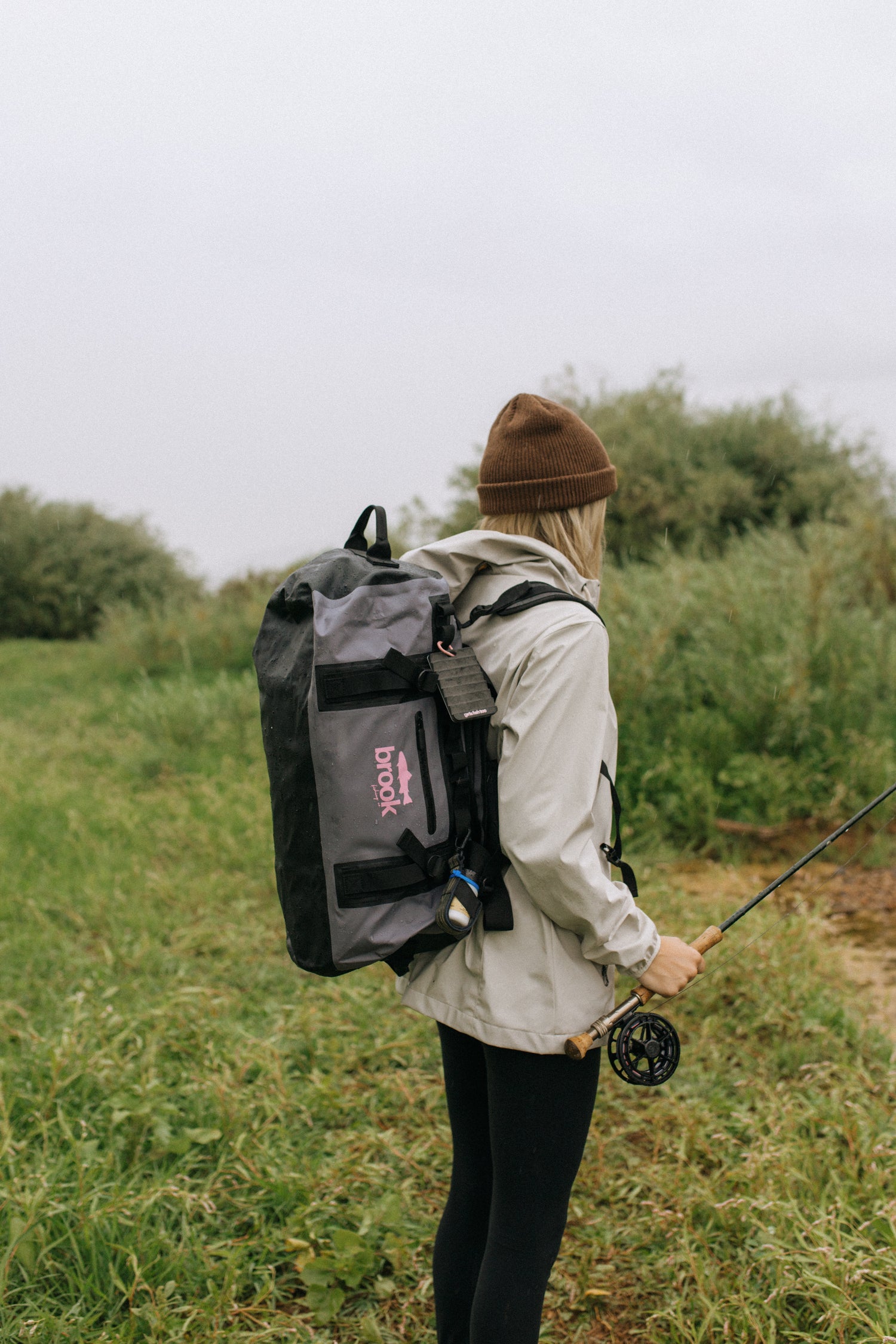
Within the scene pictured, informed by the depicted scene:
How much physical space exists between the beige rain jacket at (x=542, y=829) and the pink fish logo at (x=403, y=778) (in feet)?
0.50

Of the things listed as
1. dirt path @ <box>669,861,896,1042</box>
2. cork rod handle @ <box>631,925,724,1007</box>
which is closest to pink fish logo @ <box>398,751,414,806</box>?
cork rod handle @ <box>631,925,724,1007</box>

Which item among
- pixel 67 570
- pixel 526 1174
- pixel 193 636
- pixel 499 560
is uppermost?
pixel 499 560

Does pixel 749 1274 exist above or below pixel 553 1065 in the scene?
below

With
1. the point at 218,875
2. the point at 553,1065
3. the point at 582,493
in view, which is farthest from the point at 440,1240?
the point at 218,875

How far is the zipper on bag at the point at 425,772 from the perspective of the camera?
1.59 m

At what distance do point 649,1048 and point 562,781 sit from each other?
2.08 ft

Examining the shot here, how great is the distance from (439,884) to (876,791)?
4.87 meters

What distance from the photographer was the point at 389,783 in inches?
61.9

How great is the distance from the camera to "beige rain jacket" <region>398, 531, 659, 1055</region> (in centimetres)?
152

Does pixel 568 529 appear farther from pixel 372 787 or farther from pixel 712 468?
pixel 712 468

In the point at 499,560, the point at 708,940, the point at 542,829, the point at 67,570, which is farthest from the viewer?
the point at 67,570

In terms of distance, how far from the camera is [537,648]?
5.09ft

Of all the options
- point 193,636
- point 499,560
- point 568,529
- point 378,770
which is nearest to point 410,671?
point 378,770

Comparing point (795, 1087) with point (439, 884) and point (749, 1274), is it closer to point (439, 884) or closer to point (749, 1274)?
point (749, 1274)
